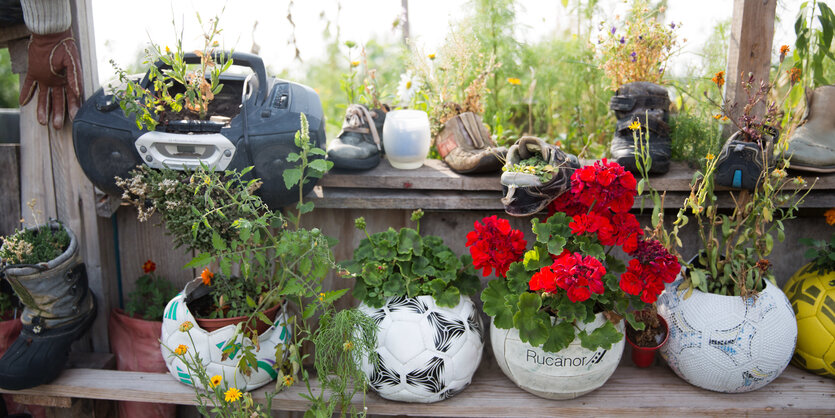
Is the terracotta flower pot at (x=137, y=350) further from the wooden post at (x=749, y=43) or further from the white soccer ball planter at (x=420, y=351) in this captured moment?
the wooden post at (x=749, y=43)

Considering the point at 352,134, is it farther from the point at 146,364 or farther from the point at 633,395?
the point at 633,395

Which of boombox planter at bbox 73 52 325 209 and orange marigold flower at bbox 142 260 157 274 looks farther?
orange marigold flower at bbox 142 260 157 274

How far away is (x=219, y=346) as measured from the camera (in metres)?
1.68

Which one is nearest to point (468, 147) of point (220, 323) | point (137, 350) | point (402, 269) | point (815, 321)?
point (402, 269)

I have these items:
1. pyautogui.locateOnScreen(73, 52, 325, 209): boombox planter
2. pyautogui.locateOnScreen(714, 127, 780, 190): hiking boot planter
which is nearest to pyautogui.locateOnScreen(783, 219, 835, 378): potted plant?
pyautogui.locateOnScreen(714, 127, 780, 190): hiking boot planter

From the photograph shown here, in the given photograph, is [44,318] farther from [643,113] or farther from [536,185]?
[643,113]

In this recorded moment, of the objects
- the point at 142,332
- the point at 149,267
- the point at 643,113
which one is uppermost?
the point at 643,113

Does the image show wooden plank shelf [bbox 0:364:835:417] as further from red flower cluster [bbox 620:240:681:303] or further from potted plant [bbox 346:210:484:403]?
red flower cluster [bbox 620:240:681:303]

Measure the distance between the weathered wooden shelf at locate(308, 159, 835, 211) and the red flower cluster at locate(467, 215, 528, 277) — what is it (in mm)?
→ 239

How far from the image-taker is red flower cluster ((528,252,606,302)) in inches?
57.4

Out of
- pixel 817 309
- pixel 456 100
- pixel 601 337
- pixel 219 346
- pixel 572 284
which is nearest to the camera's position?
pixel 572 284

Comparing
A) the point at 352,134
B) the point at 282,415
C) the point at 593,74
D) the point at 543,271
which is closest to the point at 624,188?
the point at 543,271

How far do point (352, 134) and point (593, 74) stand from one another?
4.11 feet

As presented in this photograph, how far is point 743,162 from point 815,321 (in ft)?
1.96
